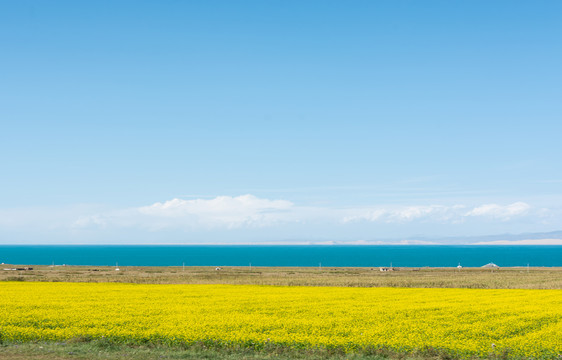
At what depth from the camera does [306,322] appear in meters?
26.4

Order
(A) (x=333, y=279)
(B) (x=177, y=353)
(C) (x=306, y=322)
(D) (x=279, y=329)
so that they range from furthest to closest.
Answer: (A) (x=333, y=279)
(C) (x=306, y=322)
(D) (x=279, y=329)
(B) (x=177, y=353)

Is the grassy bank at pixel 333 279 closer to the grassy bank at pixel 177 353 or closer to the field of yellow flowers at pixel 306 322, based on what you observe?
the field of yellow flowers at pixel 306 322

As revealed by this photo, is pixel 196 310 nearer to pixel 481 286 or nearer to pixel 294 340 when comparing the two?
pixel 294 340

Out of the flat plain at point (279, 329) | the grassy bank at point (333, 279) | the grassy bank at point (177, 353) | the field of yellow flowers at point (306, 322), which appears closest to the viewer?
the grassy bank at point (177, 353)

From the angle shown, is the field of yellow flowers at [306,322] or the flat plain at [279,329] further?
the field of yellow flowers at [306,322]

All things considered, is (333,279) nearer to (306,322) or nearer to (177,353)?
(306,322)

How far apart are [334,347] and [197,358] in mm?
5019

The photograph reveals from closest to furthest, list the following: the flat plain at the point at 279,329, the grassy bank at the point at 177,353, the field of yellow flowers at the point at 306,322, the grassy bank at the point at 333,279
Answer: the grassy bank at the point at 177,353 < the flat plain at the point at 279,329 < the field of yellow flowers at the point at 306,322 < the grassy bank at the point at 333,279

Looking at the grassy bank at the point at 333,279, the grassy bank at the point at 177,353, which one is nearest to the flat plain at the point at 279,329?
the grassy bank at the point at 177,353

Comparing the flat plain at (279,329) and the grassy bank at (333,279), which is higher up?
the flat plain at (279,329)

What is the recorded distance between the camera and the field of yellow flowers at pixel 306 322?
71.4ft

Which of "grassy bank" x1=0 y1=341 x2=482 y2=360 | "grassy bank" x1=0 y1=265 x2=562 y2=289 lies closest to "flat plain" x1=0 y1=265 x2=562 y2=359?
"grassy bank" x1=0 y1=341 x2=482 y2=360

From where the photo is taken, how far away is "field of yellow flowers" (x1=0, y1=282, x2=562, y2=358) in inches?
856

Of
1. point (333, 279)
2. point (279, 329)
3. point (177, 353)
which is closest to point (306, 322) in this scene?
point (279, 329)
